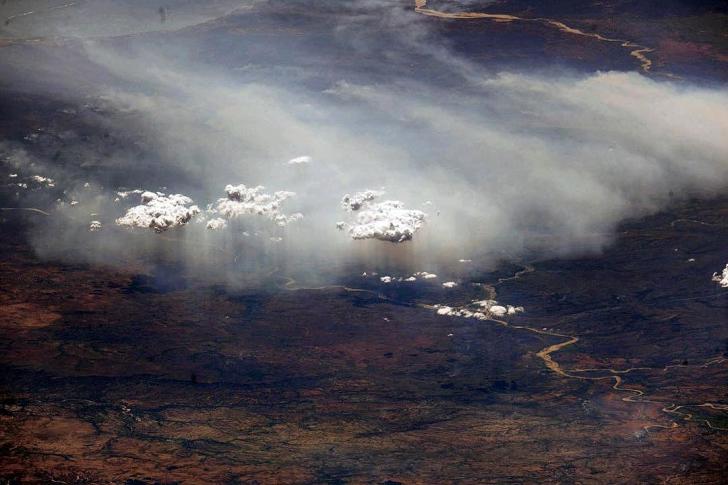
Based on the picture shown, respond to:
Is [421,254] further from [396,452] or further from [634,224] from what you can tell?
[396,452]

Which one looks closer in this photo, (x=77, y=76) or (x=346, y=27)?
(x=77, y=76)

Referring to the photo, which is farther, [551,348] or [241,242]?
[241,242]

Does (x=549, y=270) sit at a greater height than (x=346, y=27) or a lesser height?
lesser

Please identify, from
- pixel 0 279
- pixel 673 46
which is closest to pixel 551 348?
pixel 0 279

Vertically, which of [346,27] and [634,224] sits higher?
[346,27]

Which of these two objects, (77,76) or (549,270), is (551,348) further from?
(77,76)

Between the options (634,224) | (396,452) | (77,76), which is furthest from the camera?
(77,76)

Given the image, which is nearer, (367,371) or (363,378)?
(363,378)

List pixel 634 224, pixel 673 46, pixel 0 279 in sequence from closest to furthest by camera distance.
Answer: pixel 0 279 < pixel 634 224 < pixel 673 46

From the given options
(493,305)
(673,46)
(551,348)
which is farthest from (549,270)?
(673,46)
